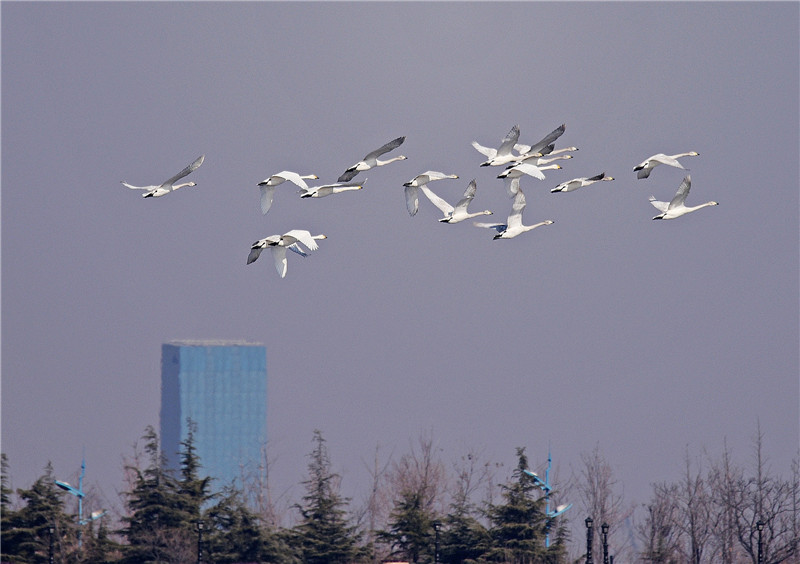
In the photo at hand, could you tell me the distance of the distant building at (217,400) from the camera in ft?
415

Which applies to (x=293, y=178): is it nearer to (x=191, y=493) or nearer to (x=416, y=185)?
(x=416, y=185)

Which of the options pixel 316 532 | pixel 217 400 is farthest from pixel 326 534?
pixel 217 400

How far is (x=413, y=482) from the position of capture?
2301 inches

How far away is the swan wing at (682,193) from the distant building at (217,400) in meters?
97.4

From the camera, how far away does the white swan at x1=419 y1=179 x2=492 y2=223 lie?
3092 centimetres

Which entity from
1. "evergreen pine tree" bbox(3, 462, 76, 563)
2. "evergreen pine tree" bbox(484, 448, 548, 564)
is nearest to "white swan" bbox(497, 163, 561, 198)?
"evergreen pine tree" bbox(484, 448, 548, 564)

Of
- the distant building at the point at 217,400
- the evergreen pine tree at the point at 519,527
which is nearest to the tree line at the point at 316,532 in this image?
the evergreen pine tree at the point at 519,527

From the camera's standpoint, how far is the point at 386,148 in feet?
94.1

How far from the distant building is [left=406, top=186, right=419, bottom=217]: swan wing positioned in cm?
9657

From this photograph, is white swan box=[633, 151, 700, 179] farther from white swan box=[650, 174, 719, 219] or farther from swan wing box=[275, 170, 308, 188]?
swan wing box=[275, 170, 308, 188]

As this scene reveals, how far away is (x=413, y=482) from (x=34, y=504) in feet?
63.8

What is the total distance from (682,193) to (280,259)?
9.04m

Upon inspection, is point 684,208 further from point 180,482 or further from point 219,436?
point 219,436

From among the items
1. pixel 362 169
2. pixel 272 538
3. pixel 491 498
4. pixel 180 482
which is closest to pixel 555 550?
pixel 272 538
